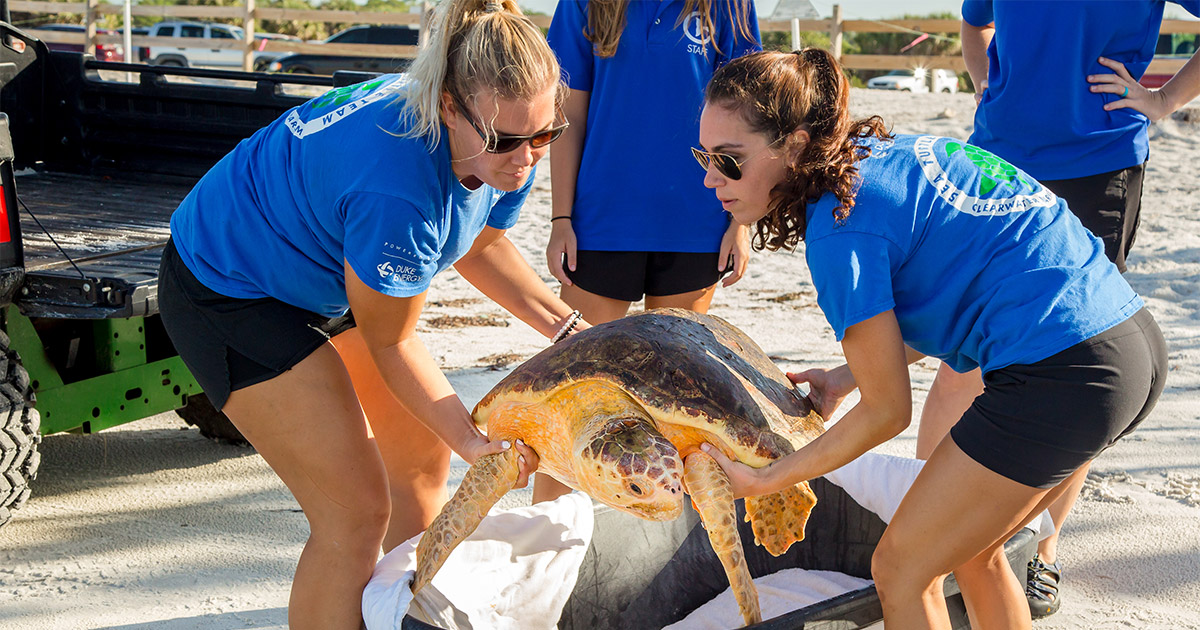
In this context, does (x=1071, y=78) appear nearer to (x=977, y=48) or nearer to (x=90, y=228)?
(x=977, y=48)

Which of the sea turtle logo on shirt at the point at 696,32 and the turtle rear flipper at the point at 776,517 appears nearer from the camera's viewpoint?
the turtle rear flipper at the point at 776,517

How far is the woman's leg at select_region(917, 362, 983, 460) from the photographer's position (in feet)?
7.52

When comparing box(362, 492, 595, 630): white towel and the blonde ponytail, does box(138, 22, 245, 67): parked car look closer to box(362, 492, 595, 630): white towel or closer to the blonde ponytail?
box(362, 492, 595, 630): white towel

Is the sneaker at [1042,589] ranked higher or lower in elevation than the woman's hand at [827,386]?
lower

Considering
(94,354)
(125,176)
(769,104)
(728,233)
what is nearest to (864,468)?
(728,233)

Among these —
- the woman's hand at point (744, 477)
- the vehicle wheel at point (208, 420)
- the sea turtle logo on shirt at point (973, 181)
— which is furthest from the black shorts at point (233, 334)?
the vehicle wheel at point (208, 420)

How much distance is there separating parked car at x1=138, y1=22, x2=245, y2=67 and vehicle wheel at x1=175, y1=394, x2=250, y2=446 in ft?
47.4

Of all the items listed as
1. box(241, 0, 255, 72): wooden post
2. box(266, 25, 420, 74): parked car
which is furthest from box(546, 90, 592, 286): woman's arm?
box(241, 0, 255, 72): wooden post

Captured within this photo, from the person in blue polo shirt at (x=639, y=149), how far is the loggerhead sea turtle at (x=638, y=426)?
0.43 m

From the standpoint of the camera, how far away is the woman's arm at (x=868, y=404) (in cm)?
140

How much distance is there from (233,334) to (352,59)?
13.9 metres

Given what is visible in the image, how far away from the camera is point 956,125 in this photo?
347 inches

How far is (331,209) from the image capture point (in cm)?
153

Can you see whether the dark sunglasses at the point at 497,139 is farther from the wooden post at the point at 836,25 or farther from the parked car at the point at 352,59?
the wooden post at the point at 836,25
